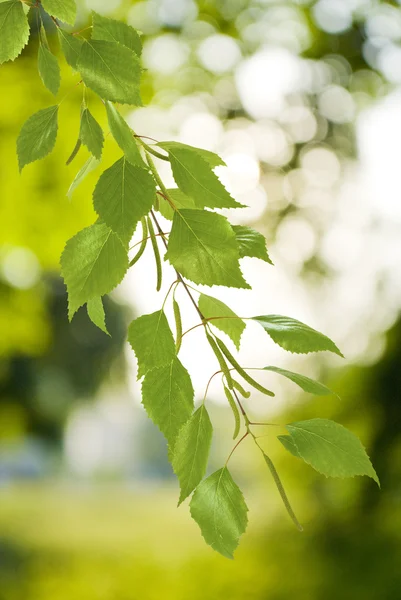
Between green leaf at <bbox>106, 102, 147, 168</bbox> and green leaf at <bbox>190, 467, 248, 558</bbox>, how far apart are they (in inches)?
5.5

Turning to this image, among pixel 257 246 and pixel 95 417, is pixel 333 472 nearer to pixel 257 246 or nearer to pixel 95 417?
pixel 257 246

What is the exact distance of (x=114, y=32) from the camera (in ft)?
1.11

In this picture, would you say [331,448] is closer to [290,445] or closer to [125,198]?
[290,445]

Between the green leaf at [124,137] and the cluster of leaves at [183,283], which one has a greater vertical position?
the green leaf at [124,137]

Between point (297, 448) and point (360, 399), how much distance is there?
4.41m

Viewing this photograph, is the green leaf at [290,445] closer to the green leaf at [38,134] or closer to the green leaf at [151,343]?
the green leaf at [151,343]

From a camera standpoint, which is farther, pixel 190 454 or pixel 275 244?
pixel 275 244

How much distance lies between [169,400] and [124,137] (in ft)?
0.36

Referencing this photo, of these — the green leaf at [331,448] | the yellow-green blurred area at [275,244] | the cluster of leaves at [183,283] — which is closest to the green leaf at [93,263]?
the cluster of leaves at [183,283]

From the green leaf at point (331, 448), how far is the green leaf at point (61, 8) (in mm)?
218

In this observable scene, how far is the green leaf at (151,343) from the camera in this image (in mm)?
315

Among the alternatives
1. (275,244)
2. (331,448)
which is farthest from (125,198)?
(275,244)

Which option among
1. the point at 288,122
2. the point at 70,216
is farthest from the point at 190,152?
the point at 288,122

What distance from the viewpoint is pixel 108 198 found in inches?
12.1
